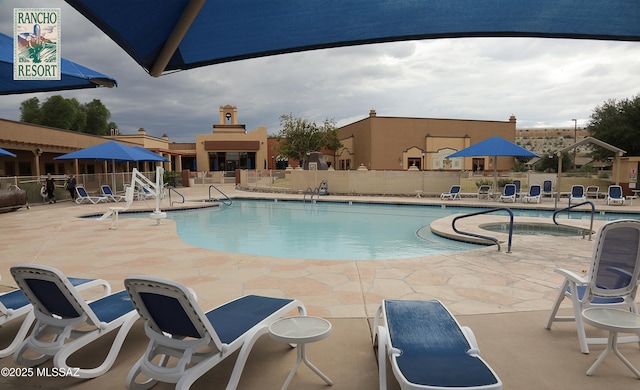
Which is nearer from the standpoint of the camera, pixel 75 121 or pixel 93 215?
pixel 93 215

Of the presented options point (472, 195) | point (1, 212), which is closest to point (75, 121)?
point (1, 212)

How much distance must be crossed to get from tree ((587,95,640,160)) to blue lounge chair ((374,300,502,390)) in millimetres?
30317

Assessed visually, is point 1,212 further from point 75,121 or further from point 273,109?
point 75,121

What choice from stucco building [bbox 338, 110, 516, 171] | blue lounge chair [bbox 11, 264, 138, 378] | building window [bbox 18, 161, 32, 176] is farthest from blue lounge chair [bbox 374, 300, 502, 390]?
stucco building [bbox 338, 110, 516, 171]

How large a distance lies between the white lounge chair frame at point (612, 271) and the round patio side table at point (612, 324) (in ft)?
1.03

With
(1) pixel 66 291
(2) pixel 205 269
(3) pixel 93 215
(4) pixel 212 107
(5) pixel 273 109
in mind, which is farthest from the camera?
(4) pixel 212 107

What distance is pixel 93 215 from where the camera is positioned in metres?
13.9

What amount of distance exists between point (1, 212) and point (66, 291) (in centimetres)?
1499

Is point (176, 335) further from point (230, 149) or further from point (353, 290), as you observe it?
point (230, 149)

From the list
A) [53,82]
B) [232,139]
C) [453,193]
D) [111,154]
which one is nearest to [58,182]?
[111,154]

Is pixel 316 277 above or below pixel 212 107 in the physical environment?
below

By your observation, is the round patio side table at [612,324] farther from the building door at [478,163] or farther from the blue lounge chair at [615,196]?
the building door at [478,163]

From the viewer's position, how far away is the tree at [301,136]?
4022 centimetres

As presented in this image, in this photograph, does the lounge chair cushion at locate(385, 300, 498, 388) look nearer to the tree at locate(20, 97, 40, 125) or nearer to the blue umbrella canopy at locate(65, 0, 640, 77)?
the blue umbrella canopy at locate(65, 0, 640, 77)
